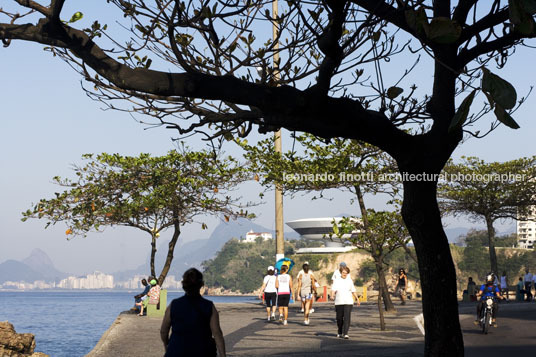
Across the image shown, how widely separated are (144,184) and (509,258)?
347 feet

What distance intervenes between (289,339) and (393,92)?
33.2 ft

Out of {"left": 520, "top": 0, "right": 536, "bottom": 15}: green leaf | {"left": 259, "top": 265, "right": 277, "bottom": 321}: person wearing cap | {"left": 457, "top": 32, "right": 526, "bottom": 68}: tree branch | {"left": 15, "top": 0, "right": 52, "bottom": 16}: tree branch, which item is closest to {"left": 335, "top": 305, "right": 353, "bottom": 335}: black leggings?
{"left": 259, "top": 265, "right": 277, "bottom": 321}: person wearing cap

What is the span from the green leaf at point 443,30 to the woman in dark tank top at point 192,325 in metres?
3.64

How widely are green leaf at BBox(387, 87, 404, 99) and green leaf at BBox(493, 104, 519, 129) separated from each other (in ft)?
13.0

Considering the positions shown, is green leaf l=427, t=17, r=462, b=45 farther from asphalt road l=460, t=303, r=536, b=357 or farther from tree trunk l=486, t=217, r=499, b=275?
tree trunk l=486, t=217, r=499, b=275

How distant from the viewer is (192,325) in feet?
22.9

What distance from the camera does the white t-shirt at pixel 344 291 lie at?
57.4 feet

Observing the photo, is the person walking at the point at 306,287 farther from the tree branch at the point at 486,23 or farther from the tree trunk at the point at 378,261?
the tree branch at the point at 486,23

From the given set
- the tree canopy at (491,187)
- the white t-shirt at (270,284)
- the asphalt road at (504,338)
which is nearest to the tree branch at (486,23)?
the asphalt road at (504,338)

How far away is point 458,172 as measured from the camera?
4766 centimetres

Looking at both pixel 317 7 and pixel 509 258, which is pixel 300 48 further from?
pixel 509 258

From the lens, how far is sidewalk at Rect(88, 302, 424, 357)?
558 inches

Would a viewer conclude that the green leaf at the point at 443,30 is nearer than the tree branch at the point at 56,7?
Yes

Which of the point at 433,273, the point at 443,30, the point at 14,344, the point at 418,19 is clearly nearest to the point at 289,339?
the point at 14,344
